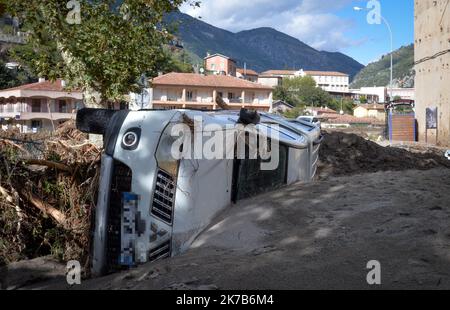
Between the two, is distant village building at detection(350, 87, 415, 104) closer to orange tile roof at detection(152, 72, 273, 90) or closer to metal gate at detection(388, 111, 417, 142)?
orange tile roof at detection(152, 72, 273, 90)

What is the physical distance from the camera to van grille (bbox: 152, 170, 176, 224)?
13.5ft

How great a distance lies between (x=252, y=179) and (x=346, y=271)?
1997 millimetres

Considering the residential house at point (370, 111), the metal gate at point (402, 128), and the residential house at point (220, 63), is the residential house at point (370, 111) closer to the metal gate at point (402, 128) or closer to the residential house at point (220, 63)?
the residential house at point (220, 63)

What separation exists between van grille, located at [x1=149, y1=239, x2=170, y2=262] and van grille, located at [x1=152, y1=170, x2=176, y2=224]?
0.63 feet

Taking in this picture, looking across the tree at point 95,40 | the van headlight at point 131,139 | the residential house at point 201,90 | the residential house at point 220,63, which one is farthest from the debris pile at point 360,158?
the residential house at point 220,63

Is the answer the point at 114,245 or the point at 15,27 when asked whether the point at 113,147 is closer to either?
the point at 114,245

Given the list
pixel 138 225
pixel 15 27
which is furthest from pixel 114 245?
pixel 15 27

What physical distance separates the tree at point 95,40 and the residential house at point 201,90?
164 feet

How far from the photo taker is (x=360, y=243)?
3.97 meters

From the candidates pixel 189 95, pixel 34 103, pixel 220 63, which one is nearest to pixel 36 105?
pixel 34 103

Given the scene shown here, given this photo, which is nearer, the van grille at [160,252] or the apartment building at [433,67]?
the van grille at [160,252]

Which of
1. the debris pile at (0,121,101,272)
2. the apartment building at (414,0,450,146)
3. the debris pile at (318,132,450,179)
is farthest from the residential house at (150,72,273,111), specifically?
the debris pile at (0,121,101,272)

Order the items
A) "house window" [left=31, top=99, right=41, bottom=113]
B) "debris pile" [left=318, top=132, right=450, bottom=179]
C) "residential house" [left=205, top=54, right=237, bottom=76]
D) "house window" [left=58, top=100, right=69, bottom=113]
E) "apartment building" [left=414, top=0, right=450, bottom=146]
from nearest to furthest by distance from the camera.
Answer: "debris pile" [left=318, top=132, right=450, bottom=179] < "apartment building" [left=414, top=0, right=450, bottom=146] < "house window" [left=31, top=99, right=41, bottom=113] < "house window" [left=58, top=100, right=69, bottom=113] < "residential house" [left=205, top=54, right=237, bottom=76]

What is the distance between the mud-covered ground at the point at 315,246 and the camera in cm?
343
